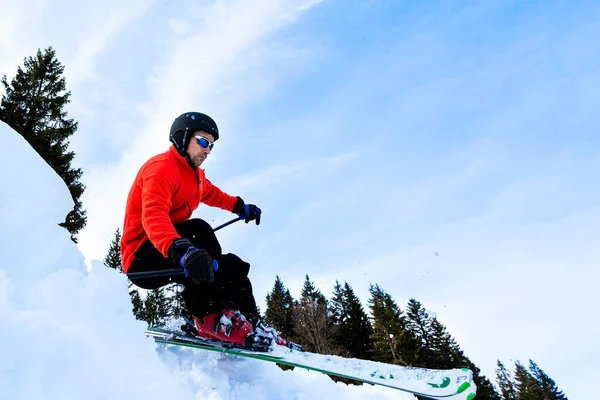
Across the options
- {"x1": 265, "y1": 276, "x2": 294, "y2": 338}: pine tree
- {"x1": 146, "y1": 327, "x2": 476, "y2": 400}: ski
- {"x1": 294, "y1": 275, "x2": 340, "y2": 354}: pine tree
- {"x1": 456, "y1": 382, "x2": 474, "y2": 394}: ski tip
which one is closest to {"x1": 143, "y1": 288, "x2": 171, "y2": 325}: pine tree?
{"x1": 294, "y1": 275, "x2": 340, "y2": 354}: pine tree

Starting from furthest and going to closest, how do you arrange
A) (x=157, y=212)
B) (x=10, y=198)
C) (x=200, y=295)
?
(x=200, y=295)
(x=157, y=212)
(x=10, y=198)

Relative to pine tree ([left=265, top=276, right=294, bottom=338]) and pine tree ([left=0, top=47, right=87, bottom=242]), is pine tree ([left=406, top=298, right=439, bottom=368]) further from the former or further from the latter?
pine tree ([left=0, top=47, right=87, bottom=242])

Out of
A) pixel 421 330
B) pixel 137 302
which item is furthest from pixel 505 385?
pixel 137 302

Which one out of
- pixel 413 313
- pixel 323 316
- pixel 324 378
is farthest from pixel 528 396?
pixel 324 378

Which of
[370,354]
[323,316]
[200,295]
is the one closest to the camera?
[200,295]

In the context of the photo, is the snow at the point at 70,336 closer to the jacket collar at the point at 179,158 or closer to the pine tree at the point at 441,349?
the jacket collar at the point at 179,158

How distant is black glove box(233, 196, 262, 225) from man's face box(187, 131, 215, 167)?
1.34 m

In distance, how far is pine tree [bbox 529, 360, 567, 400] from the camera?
50513 mm

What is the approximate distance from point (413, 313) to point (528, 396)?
24.7m

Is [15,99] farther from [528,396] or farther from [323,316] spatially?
[528,396]

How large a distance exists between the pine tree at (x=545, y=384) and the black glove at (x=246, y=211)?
59816mm

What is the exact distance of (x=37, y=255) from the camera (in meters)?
2.64

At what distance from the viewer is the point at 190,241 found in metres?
3.54

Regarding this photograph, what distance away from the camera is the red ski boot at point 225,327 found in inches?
151
